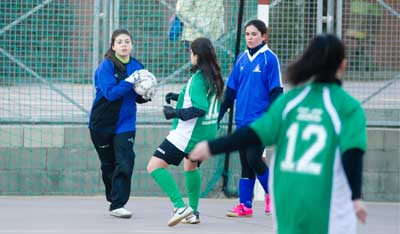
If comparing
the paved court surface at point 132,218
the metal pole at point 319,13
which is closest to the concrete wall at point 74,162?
the paved court surface at point 132,218

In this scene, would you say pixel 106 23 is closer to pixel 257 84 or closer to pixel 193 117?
pixel 257 84

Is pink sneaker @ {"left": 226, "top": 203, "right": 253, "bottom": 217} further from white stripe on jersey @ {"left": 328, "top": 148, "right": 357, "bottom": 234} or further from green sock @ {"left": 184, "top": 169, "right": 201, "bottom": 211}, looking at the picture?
white stripe on jersey @ {"left": 328, "top": 148, "right": 357, "bottom": 234}

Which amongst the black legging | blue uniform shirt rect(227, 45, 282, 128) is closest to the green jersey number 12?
the black legging

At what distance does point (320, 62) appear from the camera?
5238 mm

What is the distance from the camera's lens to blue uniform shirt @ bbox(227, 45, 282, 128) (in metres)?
9.58

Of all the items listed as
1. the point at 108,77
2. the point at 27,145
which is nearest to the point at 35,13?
the point at 27,145

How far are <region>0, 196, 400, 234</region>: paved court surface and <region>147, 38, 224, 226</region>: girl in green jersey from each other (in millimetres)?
415

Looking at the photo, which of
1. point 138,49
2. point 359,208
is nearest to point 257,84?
point 138,49

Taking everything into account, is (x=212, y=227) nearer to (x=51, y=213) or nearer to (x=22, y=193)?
(x=51, y=213)

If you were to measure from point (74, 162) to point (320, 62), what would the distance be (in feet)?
20.9

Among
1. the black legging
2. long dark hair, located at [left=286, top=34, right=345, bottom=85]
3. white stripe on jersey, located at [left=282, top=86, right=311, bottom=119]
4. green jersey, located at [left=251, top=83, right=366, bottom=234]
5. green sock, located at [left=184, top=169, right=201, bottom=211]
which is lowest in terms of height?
green sock, located at [left=184, top=169, right=201, bottom=211]

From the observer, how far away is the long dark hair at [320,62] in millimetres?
5234

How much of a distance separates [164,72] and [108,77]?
90.7 inches

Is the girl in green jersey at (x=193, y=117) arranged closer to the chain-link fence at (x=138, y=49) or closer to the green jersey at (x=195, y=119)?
the green jersey at (x=195, y=119)
